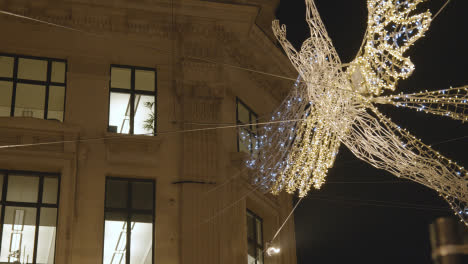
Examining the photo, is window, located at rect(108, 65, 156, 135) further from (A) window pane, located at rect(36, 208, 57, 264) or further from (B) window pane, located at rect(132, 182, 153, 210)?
(A) window pane, located at rect(36, 208, 57, 264)

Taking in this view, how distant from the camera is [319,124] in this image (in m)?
14.9

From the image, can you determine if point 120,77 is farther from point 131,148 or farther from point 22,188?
point 22,188

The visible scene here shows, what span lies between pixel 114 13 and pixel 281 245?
790 centimetres

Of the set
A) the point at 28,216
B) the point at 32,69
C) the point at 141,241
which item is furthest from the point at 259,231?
the point at 32,69

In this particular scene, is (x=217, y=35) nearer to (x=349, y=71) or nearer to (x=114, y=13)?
(x=114, y=13)

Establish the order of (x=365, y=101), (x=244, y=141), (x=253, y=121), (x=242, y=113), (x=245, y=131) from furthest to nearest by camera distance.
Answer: (x=253, y=121) → (x=242, y=113) → (x=245, y=131) → (x=244, y=141) → (x=365, y=101)

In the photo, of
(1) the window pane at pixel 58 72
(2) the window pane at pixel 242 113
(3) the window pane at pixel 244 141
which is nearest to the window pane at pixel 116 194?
(1) the window pane at pixel 58 72

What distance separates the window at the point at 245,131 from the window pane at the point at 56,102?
475 centimetres

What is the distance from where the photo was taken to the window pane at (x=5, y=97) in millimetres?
17719

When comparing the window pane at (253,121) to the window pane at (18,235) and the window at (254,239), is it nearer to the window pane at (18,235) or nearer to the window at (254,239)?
the window at (254,239)

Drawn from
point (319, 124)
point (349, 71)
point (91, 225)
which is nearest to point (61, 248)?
point (91, 225)

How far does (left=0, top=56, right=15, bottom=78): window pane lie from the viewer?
18.0 meters

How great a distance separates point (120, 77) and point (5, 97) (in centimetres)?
293

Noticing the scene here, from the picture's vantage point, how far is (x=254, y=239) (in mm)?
19031
